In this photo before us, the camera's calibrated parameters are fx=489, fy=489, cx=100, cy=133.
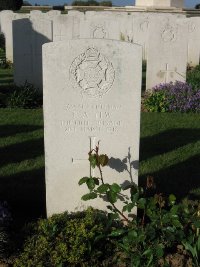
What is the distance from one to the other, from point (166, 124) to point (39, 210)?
3565 mm

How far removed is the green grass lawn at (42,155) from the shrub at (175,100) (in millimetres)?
314

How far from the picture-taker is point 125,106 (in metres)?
Answer: 3.82

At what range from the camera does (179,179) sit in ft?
17.2

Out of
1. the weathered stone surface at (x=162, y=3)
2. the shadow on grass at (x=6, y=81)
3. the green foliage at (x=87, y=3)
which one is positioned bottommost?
the shadow on grass at (x=6, y=81)

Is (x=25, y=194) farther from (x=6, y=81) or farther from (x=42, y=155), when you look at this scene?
(x=6, y=81)

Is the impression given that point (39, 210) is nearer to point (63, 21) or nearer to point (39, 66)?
point (39, 66)

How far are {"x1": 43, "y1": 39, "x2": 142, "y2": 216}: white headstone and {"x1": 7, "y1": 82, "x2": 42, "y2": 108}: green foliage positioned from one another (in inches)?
185

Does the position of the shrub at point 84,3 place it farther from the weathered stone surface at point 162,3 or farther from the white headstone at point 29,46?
the white headstone at point 29,46

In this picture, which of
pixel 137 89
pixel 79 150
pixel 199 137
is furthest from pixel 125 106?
pixel 199 137

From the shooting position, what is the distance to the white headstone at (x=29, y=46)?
369 inches

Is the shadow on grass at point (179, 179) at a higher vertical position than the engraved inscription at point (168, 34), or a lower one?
lower

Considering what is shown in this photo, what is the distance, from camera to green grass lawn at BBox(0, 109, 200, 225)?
481cm

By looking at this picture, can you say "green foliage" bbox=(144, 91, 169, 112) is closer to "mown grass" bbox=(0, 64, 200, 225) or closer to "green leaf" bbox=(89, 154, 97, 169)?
"mown grass" bbox=(0, 64, 200, 225)

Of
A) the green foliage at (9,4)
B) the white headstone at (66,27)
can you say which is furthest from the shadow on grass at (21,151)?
the green foliage at (9,4)
